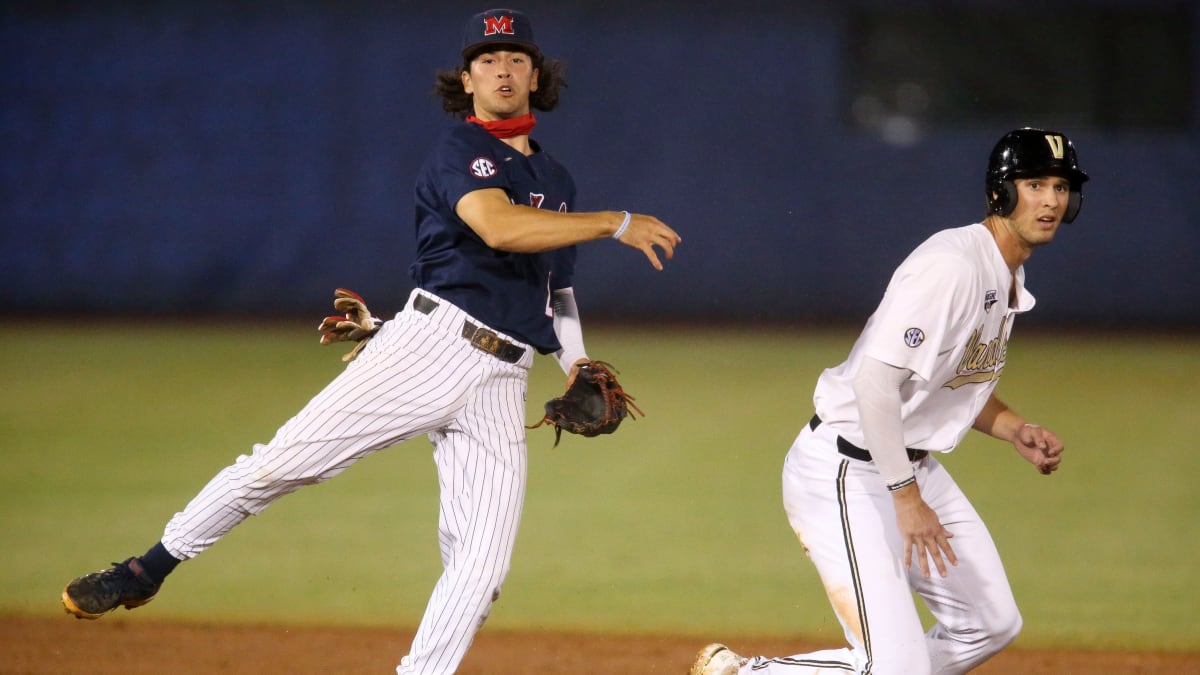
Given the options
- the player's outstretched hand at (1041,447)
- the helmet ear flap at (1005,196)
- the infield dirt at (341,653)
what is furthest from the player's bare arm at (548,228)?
the infield dirt at (341,653)

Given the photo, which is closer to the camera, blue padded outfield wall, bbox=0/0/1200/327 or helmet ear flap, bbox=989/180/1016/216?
helmet ear flap, bbox=989/180/1016/216

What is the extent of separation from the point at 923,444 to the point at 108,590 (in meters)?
2.45

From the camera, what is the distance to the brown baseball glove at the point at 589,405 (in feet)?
15.1

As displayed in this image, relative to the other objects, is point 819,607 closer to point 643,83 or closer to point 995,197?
point 995,197

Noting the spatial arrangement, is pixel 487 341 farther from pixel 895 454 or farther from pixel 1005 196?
pixel 1005 196

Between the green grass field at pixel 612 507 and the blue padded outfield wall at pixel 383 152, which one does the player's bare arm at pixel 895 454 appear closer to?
the green grass field at pixel 612 507

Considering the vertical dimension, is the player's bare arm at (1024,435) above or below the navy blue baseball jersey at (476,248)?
below

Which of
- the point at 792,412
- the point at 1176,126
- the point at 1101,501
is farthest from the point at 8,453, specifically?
the point at 1176,126

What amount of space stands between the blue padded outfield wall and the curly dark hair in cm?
1144

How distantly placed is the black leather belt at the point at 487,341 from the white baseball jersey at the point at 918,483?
93 centimetres

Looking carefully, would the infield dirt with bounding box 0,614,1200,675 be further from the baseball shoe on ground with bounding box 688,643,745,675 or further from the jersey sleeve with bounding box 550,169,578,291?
the jersey sleeve with bounding box 550,169,578,291

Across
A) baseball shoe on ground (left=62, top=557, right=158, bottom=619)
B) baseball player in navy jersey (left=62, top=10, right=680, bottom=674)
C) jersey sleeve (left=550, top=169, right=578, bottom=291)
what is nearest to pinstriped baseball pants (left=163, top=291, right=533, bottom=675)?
baseball player in navy jersey (left=62, top=10, right=680, bottom=674)

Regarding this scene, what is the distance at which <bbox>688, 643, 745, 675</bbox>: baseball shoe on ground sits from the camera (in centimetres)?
430

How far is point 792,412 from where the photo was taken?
10273 mm
